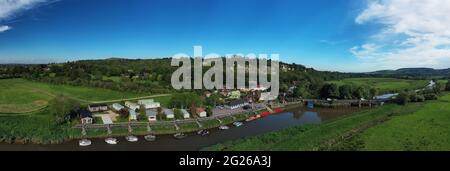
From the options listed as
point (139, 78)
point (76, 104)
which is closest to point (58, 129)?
point (76, 104)

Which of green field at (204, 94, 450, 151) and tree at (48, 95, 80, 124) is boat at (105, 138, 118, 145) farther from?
green field at (204, 94, 450, 151)

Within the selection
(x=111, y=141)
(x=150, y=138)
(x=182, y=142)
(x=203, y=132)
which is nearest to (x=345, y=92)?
(x=203, y=132)

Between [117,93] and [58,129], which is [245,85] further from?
[58,129]

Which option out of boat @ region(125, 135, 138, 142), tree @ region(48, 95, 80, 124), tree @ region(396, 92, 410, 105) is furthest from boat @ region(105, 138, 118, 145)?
tree @ region(396, 92, 410, 105)

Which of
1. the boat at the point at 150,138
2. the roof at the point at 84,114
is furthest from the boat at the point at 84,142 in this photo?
the roof at the point at 84,114

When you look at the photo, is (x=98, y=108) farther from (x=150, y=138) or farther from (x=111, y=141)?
(x=150, y=138)

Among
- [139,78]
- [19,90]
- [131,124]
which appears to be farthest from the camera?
[139,78]
